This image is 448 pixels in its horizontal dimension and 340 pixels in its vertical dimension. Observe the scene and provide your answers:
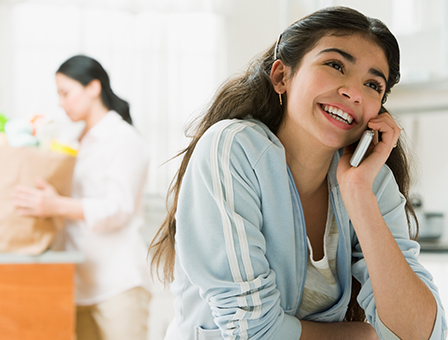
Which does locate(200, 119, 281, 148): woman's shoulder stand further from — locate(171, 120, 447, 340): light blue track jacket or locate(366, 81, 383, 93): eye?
locate(366, 81, 383, 93): eye

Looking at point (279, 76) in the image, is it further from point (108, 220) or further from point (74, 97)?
point (74, 97)

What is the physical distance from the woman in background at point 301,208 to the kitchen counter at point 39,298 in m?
0.72

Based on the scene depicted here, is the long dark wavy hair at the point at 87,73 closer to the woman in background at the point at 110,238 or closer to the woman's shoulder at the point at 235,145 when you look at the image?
the woman in background at the point at 110,238

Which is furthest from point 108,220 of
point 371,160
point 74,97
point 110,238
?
point 371,160

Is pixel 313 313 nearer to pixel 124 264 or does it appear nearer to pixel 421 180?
pixel 124 264

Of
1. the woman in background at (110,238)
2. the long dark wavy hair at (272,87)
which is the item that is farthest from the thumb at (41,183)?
the long dark wavy hair at (272,87)

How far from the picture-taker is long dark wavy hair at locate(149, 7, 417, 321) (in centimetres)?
94

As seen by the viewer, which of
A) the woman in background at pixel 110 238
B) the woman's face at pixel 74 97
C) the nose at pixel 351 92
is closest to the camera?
the nose at pixel 351 92

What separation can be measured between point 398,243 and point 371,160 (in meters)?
0.17

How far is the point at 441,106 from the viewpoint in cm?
257

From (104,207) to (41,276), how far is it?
1.03ft

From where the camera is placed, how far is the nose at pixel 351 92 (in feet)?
2.93

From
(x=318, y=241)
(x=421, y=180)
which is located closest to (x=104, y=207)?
(x=318, y=241)

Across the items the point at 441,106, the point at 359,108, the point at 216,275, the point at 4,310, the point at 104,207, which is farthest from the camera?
the point at 441,106
